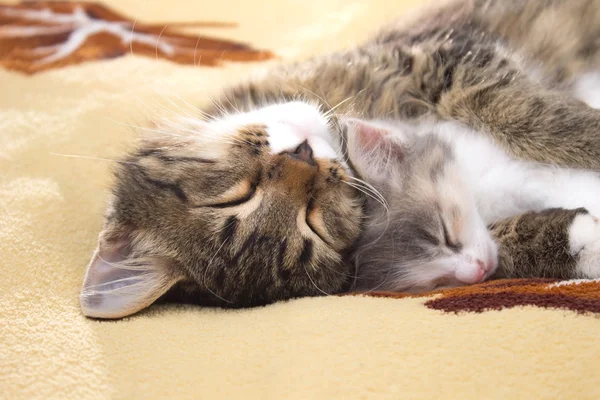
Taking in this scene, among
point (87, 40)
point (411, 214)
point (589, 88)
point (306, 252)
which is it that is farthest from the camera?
point (87, 40)

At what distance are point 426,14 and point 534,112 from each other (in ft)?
2.43

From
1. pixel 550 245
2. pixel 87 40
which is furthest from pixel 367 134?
pixel 87 40

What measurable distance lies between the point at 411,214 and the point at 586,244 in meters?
0.43

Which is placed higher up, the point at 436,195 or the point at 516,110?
the point at 516,110

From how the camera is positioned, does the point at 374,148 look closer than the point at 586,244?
No

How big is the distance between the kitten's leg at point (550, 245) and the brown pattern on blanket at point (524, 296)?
109 mm

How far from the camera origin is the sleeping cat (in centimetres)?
129

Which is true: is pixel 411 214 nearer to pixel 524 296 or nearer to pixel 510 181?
pixel 510 181

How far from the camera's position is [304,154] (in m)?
1.33

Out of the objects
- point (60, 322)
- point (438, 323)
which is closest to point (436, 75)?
point (438, 323)

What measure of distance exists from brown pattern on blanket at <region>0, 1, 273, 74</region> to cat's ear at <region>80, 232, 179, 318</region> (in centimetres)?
143

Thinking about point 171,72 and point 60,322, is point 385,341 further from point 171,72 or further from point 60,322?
point 171,72

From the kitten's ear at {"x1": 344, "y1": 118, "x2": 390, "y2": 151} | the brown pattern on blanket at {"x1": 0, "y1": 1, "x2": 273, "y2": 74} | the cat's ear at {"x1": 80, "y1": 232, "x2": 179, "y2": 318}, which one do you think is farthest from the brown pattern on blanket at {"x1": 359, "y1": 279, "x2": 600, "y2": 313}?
the brown pattern on blanket at {"x1": 0, "y1": 1, "x2": 273, "y2": 74}

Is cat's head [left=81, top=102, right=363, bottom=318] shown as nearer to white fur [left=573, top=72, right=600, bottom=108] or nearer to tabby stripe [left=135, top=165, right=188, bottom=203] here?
tabby stripe [left=135, top=165, right=188, bottom=203]
